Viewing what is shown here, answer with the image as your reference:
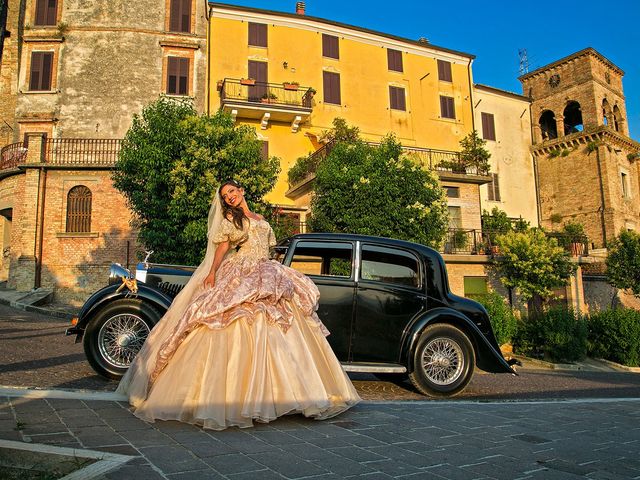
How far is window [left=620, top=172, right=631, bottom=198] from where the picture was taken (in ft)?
118

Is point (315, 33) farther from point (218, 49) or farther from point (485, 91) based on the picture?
point (485, 91)

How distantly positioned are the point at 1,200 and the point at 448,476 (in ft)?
92.1

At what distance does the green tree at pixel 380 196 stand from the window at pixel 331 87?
332 inches

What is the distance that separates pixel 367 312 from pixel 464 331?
1.45 metres

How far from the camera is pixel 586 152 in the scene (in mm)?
34906

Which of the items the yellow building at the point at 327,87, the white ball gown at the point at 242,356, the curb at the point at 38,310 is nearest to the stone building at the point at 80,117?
the yellow building at the point at 327,87

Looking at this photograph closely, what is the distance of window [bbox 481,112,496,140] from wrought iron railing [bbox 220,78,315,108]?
13608 millimetres

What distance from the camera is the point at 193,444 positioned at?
3172 mm

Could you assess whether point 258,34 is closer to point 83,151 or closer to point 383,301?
point 83,151

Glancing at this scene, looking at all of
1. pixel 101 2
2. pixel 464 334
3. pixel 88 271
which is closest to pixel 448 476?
pixel 464 334

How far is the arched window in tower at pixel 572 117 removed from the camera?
3664cm

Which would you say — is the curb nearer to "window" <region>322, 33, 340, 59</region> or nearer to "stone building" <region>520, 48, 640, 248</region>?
"window" <region>322, 33, 340, 59</region>

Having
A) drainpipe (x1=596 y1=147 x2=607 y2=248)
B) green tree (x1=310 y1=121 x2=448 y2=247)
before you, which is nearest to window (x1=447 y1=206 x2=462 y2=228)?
green tree (x1=310 y1=121 x2=448 y2=247)

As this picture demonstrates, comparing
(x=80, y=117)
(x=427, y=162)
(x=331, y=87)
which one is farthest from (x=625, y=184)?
(x=80, y=117)
